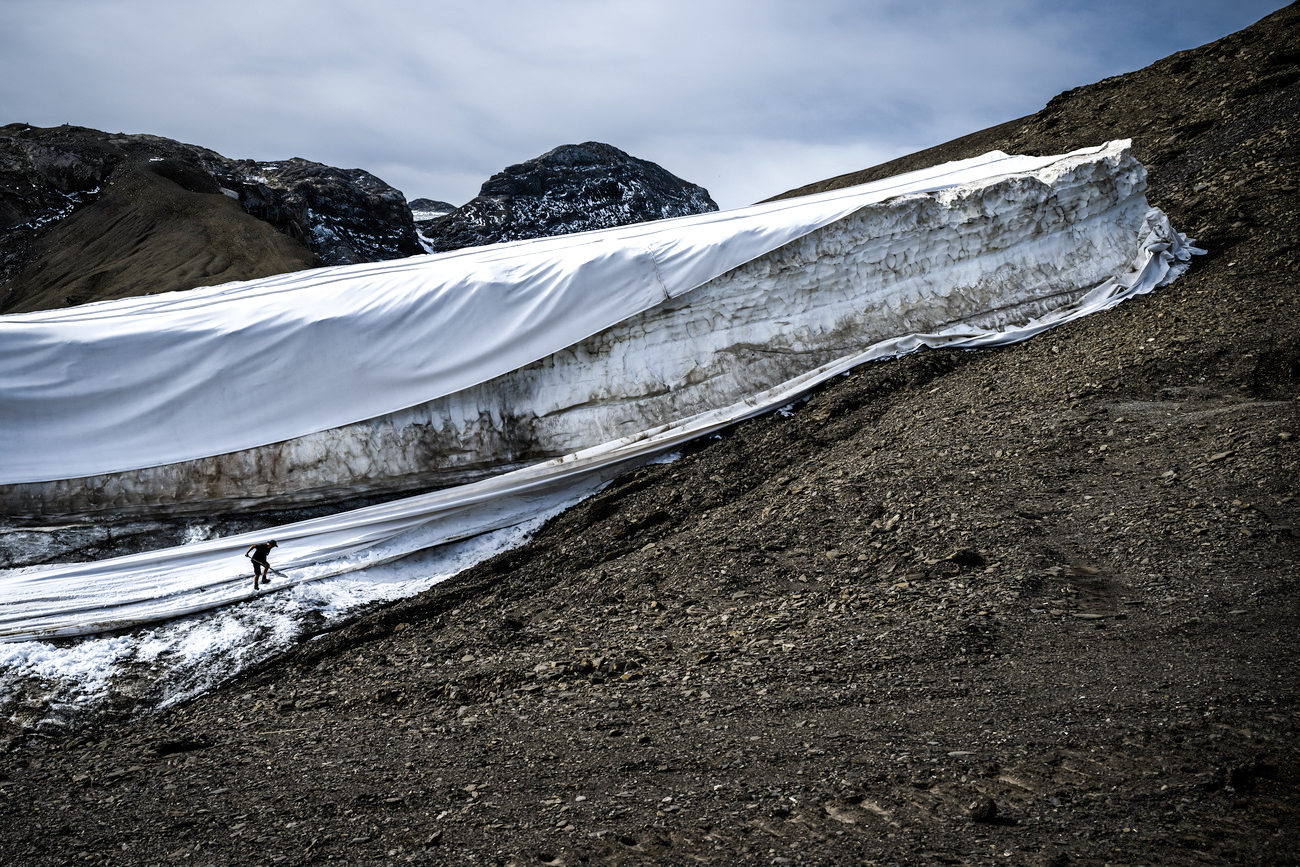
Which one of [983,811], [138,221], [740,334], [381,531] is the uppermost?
[138,221]

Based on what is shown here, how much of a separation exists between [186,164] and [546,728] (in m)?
23.7

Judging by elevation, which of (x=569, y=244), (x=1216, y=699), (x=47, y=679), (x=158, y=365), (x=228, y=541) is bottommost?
(x=1216, y=699)

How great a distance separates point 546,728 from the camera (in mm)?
3271

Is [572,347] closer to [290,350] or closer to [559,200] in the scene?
[290,350]

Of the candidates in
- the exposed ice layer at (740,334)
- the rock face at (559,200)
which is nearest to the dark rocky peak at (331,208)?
the rock face at (559,200)

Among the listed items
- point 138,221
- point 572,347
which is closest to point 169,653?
point 572,347

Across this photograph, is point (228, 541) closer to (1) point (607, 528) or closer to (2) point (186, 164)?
(1) point (607, 528)

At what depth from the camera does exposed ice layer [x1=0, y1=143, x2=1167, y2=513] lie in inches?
253

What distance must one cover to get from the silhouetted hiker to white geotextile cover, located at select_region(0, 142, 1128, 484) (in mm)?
1375

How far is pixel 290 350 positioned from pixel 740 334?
3.98 m

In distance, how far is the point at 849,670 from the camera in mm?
3291

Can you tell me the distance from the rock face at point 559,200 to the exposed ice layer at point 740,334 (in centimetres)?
2134

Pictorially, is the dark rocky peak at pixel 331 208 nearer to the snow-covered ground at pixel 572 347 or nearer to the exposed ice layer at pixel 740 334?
the snow-covered ground at pixel 572 347

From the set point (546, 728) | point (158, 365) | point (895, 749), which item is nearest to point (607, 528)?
point (546, 728)
